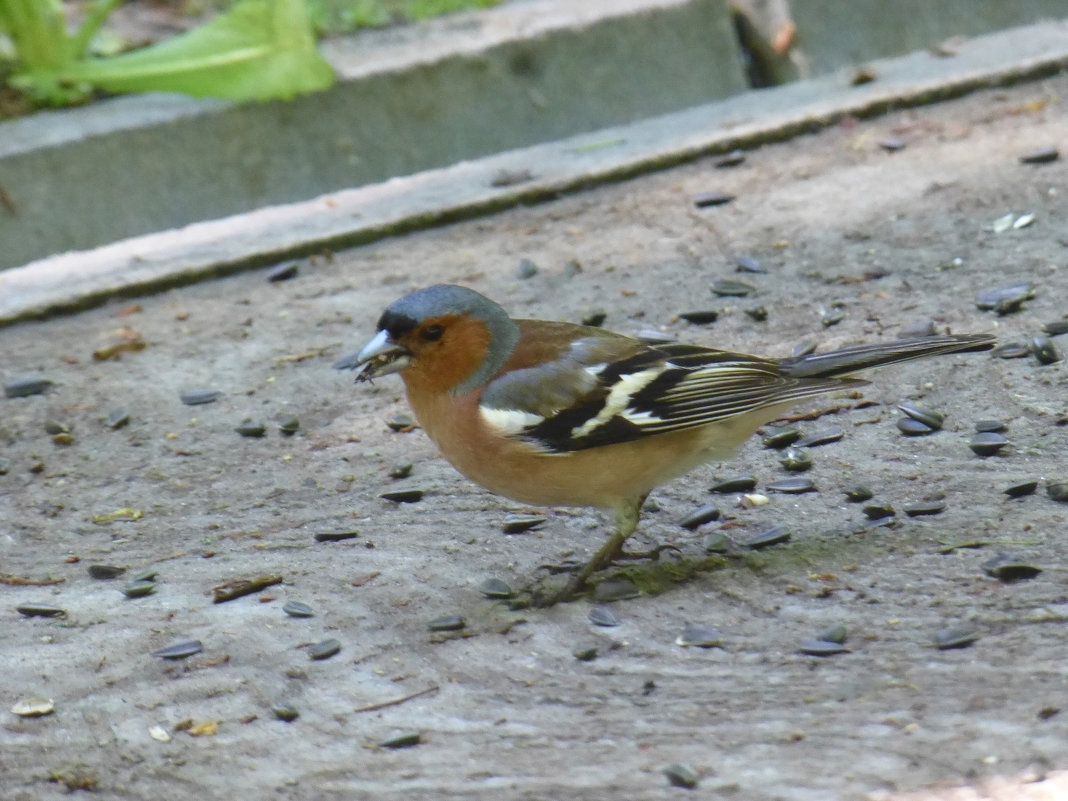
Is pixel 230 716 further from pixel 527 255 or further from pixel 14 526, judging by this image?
pixel 527 255

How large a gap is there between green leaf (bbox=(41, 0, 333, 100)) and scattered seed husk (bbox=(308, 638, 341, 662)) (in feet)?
13.0

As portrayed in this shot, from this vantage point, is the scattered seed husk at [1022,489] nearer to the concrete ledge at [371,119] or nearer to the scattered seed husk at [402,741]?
the scattered seed husk at [402,741]

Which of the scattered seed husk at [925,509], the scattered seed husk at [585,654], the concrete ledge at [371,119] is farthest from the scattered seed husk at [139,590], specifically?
the concrete ledge at [371,119]

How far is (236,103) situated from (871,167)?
2.99 metres

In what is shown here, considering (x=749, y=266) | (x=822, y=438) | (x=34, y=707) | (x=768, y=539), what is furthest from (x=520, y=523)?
(x=749, y=266)

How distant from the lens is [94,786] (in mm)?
3045

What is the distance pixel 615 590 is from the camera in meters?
3.74

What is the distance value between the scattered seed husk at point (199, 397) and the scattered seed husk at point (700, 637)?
2.37m

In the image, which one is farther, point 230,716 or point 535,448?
point 535,448

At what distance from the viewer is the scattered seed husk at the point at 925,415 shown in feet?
14.2

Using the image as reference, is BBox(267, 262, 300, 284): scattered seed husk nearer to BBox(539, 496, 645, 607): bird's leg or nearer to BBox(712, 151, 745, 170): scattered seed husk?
BBox(712, 151, 745, 170): scattered seed husk

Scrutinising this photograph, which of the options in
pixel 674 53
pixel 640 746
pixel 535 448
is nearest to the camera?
pixel 640 746

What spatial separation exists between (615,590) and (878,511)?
743mm

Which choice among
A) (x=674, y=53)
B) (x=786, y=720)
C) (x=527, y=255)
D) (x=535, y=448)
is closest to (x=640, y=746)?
(x=786, y=720)
